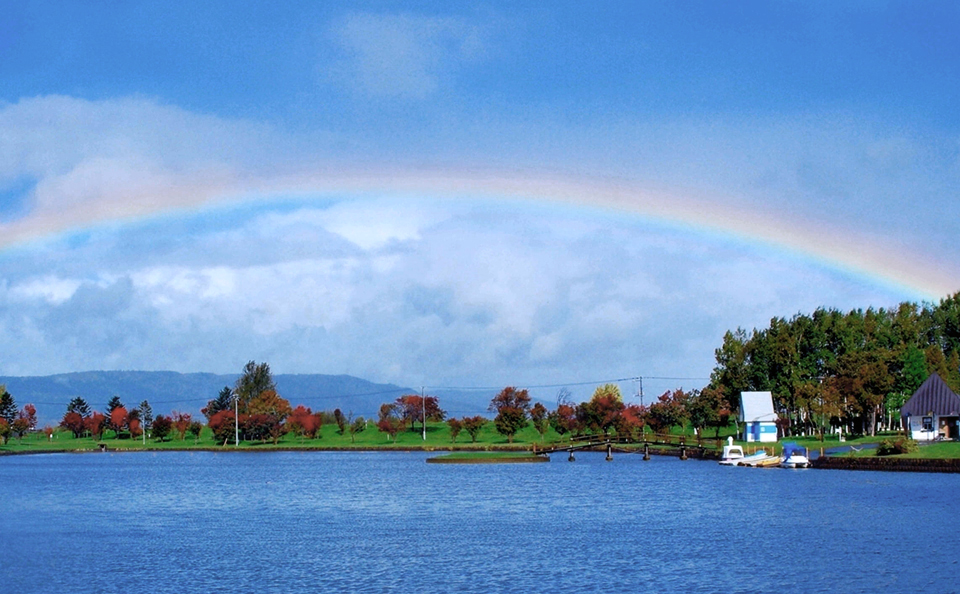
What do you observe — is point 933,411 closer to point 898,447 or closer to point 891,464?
point 898,447

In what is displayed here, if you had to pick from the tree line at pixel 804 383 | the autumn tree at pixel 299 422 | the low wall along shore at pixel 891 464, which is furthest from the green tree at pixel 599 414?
the low wall along shore at pixel 891 464

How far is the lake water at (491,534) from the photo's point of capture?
3984 centimetres

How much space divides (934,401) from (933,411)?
1169 mm

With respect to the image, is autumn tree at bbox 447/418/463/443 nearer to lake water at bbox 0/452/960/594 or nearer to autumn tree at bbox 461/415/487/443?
autumn tree at bbox 461/415/487/443

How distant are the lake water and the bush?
4707 millimetres

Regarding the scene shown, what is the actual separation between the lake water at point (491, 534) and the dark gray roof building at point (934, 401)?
2718 centimetres

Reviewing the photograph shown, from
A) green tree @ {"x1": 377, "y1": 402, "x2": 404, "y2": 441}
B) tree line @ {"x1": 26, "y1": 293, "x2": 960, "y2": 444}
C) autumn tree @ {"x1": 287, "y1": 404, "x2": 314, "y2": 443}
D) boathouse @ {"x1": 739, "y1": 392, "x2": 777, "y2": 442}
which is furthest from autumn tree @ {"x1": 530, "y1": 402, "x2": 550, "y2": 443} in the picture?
autumn tree @ {"x1": 287, "y1": 404, "x2": 314, "y2": 443}

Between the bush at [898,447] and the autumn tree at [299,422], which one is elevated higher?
the autumn tree at [299,422]

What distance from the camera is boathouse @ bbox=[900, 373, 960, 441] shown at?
4493 inches

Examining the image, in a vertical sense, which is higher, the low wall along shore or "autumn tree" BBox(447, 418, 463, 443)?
"autumn tree" BBox(447, 418, 463, 443)

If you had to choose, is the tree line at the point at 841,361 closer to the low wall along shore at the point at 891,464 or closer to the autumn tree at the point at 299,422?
the low wall along shore at the point at 891,464

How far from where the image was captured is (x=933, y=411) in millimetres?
115000

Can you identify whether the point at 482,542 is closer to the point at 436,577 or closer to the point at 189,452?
the point at 436,577

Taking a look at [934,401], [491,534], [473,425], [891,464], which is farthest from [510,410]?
[491,534]
